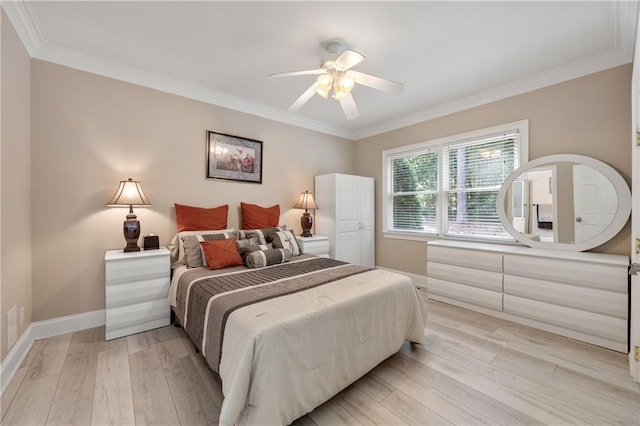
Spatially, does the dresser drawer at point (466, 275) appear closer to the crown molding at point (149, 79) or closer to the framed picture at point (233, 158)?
the framed picture at point (233, 158)

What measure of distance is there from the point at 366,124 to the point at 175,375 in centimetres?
413

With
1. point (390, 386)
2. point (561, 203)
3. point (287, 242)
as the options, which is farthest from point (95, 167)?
point (561, 203)

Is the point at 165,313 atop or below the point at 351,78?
below

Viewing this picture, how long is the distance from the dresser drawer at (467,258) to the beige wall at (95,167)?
2.82m

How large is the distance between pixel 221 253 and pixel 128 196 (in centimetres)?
103

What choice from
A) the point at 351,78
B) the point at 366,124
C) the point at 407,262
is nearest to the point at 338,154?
the point at 366,124

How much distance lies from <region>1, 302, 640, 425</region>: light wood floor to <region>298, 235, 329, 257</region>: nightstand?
1819mm

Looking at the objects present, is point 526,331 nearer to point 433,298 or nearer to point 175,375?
point 433,298

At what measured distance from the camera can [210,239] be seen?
9.07ft

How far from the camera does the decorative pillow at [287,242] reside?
9.86 ft

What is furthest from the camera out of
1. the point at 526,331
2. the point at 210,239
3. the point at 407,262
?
the point at 407,262

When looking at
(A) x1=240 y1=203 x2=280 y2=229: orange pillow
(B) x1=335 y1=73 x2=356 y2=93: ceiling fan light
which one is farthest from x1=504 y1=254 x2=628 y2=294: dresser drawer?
(A) x1=240 y1=203 x2=280 y2=229: orange pillow

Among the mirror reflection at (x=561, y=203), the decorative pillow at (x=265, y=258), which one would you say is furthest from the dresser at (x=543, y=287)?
the decorative pillow at (x=265, y=258)

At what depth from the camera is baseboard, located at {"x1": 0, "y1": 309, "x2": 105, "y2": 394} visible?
5.69 ft
